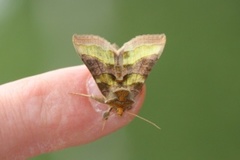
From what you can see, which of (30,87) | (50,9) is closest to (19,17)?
(50,9)

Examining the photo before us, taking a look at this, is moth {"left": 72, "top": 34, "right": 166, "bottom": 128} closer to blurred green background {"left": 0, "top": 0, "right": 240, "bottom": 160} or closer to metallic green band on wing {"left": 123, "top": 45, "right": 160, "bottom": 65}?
metallic green band on wing {"left": 123, "top": 45, "right": 160, "bottom": 65}

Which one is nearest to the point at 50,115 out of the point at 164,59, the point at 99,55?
the point at 99,55

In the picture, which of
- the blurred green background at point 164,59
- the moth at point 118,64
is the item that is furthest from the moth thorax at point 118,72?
the blurred green background at point 164,59

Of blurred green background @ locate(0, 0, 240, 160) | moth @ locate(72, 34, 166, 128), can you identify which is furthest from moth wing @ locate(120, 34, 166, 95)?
blurred green background @ locate(0, 0, 240, 160)

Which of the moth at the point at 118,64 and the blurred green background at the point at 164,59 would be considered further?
the blurred green background at the point at 164,59

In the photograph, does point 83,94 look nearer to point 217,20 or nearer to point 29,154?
point 29,154

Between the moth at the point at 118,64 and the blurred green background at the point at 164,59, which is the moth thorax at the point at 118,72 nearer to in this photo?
the moth at the point at 118,64

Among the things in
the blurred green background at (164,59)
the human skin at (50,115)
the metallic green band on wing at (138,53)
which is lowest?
the blurred green background at (164,59)
